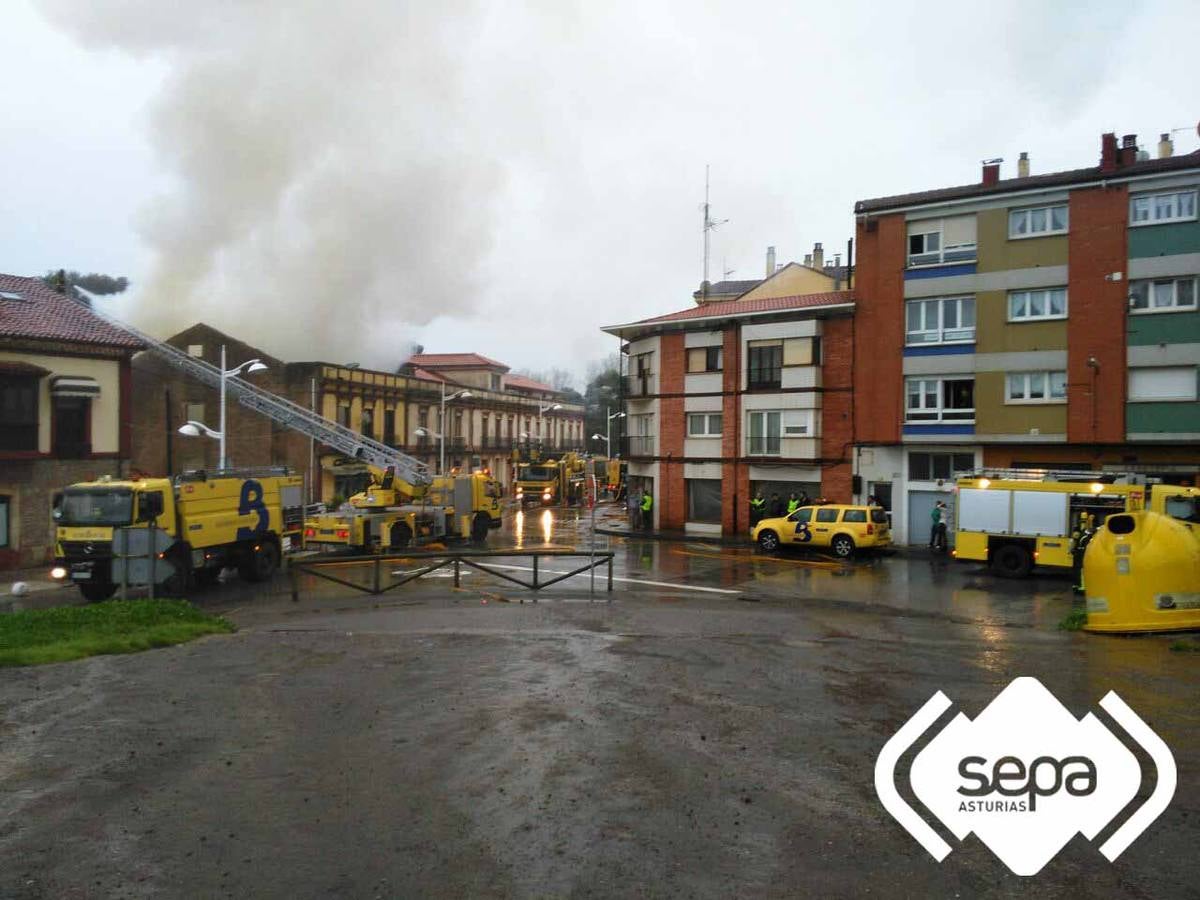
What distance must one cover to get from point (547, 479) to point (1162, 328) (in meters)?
32.8

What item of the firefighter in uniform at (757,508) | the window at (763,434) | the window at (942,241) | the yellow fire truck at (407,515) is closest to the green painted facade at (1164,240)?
the window at (942,241)

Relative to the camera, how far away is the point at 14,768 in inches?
278

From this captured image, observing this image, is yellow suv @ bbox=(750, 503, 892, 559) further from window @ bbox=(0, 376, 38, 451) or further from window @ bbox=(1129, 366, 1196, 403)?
window @ bbox=(0, 376, 38, 451)

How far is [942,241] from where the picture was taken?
30.8 m

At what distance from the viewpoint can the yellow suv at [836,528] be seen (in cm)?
2655

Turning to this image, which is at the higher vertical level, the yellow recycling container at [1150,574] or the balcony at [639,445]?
the balcony at [639,445]

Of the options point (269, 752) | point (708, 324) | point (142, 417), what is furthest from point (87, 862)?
point (142, 417)

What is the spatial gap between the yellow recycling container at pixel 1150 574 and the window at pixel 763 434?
2070cm

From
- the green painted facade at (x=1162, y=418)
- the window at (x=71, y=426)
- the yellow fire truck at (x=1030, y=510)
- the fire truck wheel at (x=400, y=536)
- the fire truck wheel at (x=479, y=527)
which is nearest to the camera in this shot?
the yellow fire truck at (x=1030, y=510)

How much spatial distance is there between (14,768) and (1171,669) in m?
12.0

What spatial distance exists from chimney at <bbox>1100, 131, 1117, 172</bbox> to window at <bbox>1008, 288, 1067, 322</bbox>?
392cm

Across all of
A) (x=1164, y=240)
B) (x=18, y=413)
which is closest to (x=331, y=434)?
(x=18, y=413)

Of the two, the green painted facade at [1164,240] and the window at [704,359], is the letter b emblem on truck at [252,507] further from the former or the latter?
the green painted facade at [1164,240]

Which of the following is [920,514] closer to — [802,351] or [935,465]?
[935,465]
